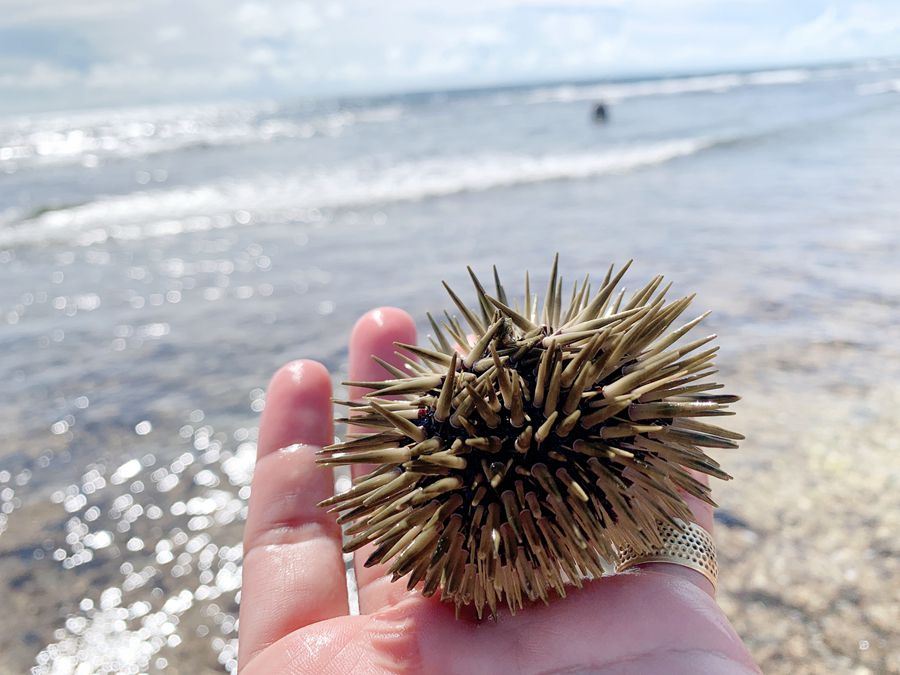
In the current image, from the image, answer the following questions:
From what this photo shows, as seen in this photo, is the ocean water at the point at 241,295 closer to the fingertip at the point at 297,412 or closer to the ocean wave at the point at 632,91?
the fingertip at the point at 297,412

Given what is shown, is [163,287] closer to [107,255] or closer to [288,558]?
[107,255]

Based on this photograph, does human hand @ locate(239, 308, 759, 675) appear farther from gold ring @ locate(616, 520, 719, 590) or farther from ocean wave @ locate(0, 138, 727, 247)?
ocean wave @ locate(0, 138, 727, 247)

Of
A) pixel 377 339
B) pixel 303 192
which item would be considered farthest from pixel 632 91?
pixel 377 339

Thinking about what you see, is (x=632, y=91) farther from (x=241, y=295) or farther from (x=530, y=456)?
(x=530, y=456)

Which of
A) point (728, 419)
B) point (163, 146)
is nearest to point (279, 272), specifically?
point (728, 419)

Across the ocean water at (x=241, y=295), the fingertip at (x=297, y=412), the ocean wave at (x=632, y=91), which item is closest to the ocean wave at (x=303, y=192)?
the ocean water at (x=241, y=295)
